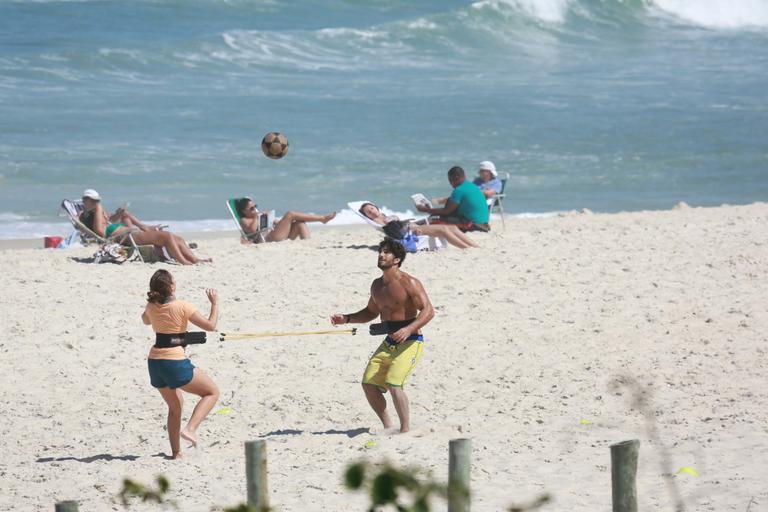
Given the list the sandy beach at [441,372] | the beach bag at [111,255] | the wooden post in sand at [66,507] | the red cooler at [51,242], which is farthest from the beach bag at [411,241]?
the wooden post in sand at [66,507]

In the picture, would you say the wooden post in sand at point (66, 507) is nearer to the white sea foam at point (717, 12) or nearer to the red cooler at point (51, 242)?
the red cooler at point (51, 242)

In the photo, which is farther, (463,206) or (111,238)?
(463,206)

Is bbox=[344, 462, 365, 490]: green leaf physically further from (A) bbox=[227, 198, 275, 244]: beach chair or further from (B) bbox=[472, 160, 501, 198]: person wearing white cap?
(B) bbox=[472, 160, 501, 198]: person wearing white cap

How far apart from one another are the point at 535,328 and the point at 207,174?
12796 mm

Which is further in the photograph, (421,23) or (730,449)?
(421,23)

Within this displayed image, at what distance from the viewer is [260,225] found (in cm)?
1377

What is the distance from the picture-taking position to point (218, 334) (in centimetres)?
996

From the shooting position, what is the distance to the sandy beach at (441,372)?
7.02 m

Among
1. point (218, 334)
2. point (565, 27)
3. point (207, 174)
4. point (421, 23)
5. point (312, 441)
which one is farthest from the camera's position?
point (565, 27)

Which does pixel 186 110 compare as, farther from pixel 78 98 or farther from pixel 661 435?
pixel 661 435

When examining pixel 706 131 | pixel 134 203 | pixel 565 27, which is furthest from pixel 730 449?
pixel 565 27

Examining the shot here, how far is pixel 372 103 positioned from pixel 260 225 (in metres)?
16.5

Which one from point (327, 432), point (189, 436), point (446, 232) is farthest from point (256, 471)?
point (446, 232)

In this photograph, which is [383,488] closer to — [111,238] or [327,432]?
[327,432]
